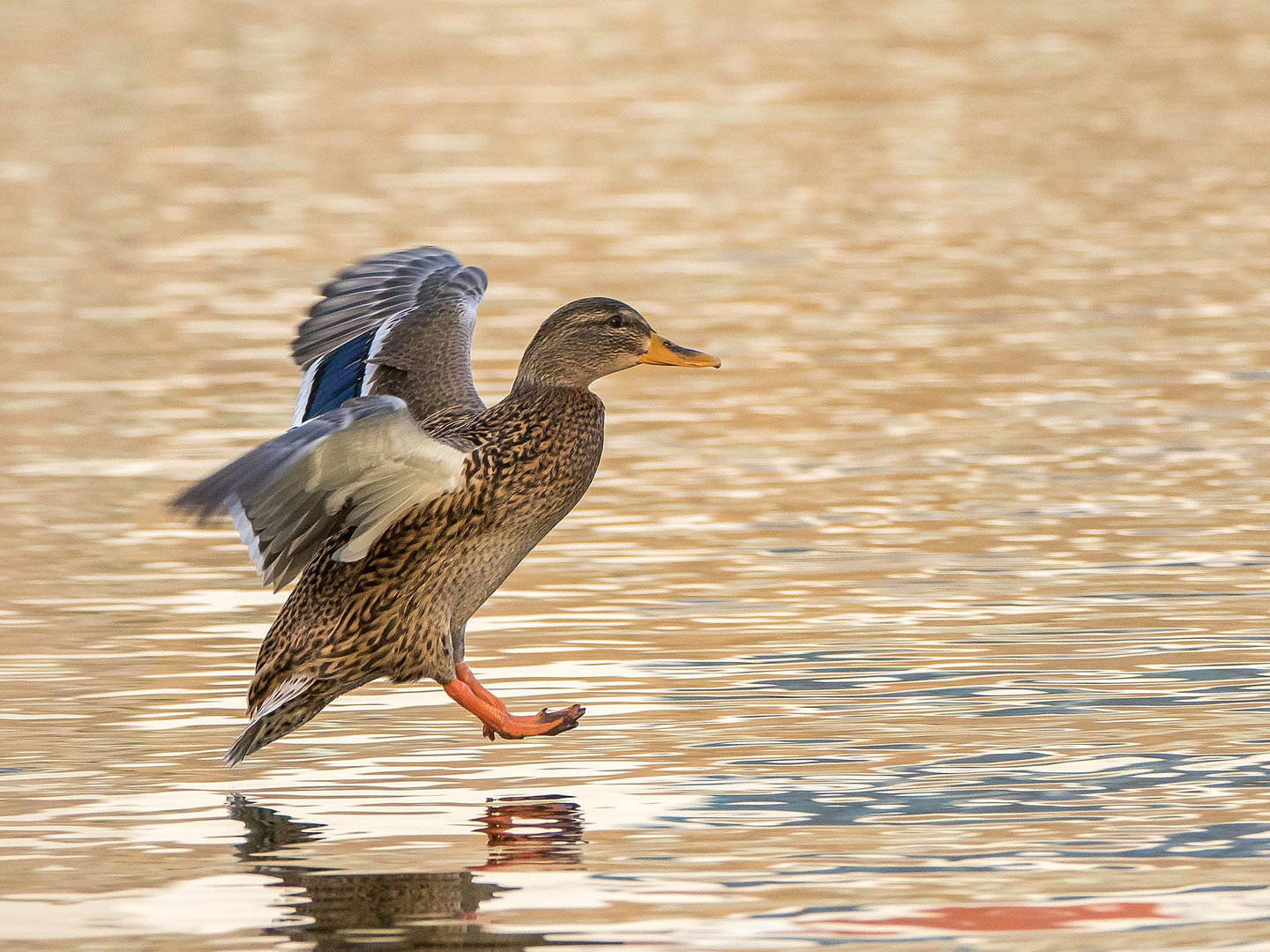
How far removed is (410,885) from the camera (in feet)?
20.5

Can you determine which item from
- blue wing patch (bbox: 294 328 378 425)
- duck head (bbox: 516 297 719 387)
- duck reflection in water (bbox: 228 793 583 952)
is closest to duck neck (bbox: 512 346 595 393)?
duck head (bbox: 516 297 719 387)

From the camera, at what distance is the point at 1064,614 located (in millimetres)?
8945

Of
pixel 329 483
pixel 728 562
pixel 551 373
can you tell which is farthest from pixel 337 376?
pixel 728 562

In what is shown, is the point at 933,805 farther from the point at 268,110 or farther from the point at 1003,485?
the point at 268,110

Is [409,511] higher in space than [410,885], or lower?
higher

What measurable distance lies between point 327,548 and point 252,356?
7554 mm

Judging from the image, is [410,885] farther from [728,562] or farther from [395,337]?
[728,562]

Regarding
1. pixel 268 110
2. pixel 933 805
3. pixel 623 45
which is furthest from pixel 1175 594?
pixel 623 45

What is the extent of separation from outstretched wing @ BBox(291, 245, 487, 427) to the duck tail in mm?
1169

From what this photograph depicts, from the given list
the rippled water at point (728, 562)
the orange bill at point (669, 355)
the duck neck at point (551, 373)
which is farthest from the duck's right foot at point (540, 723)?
the orange bill at point (669, 355)

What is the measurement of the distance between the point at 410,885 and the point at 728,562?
12.9 ft

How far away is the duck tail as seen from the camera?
7.25 m

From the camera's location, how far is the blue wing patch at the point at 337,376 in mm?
8438

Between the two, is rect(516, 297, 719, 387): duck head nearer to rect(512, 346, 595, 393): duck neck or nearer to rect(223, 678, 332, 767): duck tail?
rect(512, 346, 595, 393): duck neck
